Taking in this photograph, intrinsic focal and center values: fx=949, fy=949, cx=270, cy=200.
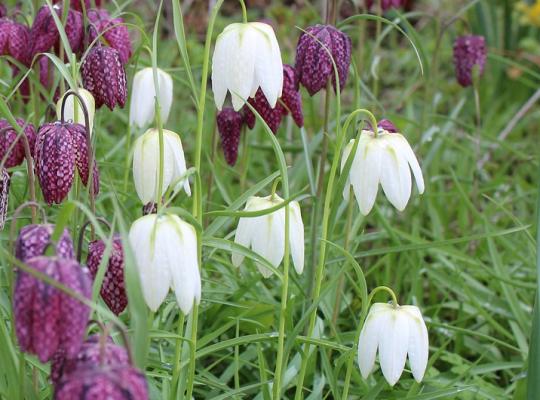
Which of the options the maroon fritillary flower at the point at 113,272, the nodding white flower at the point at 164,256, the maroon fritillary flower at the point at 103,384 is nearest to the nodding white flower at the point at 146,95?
the maroon fritillary flower at the point at 113,272

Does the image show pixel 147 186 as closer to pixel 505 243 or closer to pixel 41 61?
pixel 41 61

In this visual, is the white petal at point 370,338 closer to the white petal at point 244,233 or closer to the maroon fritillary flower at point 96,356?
the white petal at point 244,233

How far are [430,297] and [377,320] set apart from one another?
117cm

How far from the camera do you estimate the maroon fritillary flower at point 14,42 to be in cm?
229

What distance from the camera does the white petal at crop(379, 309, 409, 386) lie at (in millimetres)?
1656

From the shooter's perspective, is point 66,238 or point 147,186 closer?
point 66,238

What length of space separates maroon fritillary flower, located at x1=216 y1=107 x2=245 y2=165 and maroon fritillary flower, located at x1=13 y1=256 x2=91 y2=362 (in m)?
1.26

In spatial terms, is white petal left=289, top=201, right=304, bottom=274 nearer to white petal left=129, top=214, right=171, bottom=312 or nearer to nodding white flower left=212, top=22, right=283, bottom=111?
nodding white flower left=212, top=22, right=283, bottom=111

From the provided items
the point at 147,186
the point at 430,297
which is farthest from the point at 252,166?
the point at 147,186

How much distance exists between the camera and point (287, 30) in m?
4.55

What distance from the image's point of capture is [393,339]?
65.2 inches

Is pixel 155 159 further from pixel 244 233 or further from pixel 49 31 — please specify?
pixel 49 31

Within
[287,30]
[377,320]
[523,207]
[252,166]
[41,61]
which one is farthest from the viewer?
[287,30]

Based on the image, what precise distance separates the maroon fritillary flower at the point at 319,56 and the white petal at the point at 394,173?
34 cm
